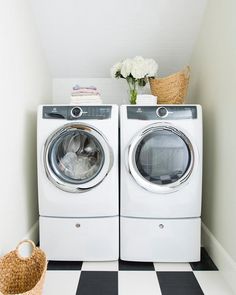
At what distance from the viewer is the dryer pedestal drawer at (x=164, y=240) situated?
1988 millimetres

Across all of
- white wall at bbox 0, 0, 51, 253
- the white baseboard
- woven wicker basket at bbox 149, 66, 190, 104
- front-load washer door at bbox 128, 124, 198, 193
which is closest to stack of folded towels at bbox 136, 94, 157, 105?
woven wicker basket at bbox 149, 66, 190, 104

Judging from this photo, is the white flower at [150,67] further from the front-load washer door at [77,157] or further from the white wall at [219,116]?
the front-load washer door at [77,157]

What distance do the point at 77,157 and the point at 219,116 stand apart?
99 cm

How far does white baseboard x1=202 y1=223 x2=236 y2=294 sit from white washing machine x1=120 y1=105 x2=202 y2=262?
0.12 meters

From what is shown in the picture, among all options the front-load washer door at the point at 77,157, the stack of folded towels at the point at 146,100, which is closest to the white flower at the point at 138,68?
the stack of folded towels at the point at 146,100

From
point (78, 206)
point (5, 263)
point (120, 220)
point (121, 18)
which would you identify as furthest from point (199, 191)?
point (121, 18)

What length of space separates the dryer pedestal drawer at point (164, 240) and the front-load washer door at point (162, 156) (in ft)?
0.85

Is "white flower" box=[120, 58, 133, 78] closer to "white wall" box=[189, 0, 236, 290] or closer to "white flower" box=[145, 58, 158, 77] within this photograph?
"white flower" box=[145, 58, 158, 77]

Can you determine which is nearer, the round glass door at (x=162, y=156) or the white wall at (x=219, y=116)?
the white wall at (x=219, y=116)

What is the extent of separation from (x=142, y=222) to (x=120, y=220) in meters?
0.15

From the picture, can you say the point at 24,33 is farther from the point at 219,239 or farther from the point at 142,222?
the point at 219,239

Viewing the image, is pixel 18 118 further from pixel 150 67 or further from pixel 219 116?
pixel 219 116

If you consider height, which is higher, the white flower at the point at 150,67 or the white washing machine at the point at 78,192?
the white flower at the point at 150,67

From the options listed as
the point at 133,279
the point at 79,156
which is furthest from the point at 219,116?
the point at 133,279
